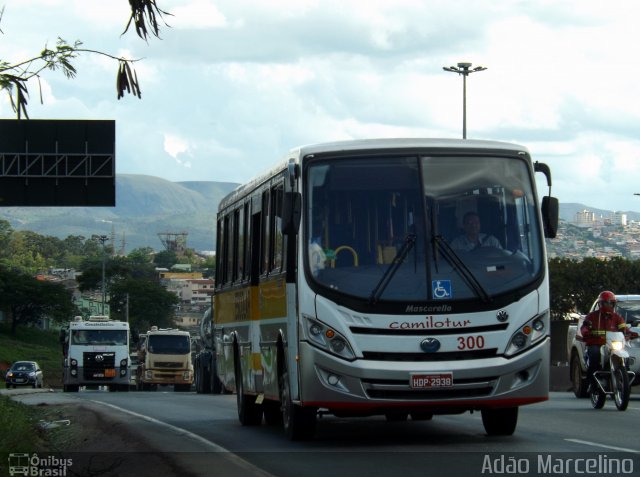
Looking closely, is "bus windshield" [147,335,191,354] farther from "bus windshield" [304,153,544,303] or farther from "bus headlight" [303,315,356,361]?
"bus headlight" [303,315,356,361]

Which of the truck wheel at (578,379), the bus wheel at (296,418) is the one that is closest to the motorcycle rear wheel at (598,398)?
the truck wheel at (578,379)

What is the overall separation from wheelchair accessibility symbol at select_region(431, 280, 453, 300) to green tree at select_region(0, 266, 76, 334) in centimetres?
10779

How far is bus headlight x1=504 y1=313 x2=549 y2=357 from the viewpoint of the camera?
15.1m

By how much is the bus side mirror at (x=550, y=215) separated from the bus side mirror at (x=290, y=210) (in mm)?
2607

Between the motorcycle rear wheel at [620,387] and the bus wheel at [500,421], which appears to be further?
the motorcycle rear wheel at [620,387]

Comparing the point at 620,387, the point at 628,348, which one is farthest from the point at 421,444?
the point at 628,348

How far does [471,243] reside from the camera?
15.4m

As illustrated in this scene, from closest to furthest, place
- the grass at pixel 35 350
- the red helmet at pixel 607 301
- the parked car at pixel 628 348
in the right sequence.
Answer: the red helmet at pixel 607 301 → the parked car at pixel 628 348 → the grass at pixel 35 350

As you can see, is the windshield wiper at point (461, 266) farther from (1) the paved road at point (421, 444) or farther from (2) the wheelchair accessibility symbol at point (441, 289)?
(1) the paved road at point (421, 444)

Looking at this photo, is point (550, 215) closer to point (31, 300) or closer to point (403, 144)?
point (403, 144)

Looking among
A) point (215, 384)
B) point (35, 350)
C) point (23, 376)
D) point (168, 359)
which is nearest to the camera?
point (215, 384)

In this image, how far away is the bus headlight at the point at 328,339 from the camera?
14.9m

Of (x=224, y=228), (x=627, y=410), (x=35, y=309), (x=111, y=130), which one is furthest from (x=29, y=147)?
(x=35, y=309)

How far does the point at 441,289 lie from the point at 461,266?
Answer: 348 millimetres
